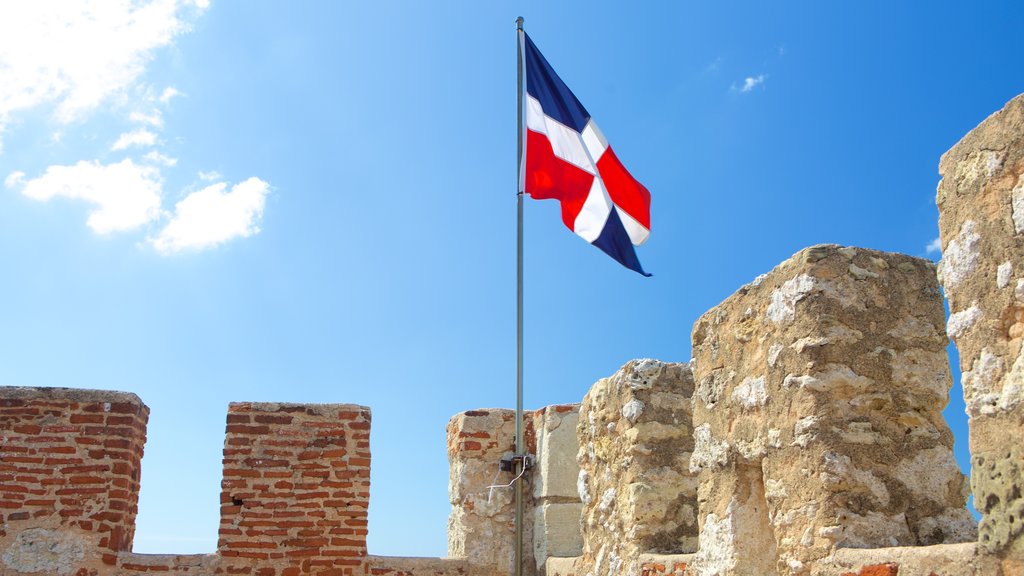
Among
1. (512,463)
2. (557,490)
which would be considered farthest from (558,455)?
(512,463)

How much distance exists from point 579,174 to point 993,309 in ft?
12.3

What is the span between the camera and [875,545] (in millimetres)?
3318

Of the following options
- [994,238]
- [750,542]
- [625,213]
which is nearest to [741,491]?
[750,542]

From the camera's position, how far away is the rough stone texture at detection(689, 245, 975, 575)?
339 cm

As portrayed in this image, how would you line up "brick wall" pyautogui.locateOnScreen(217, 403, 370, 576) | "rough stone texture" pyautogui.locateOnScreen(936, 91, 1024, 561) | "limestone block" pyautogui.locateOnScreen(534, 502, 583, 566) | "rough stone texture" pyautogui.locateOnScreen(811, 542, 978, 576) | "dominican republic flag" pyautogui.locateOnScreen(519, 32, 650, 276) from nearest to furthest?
"rough stone texture" pyautogui.locateOnScreen(936, 91, 1024, 561) → "rough stone texture" pyautogui.locateOnScreen(811, 542, 978, 576) → "dominican republic flag" pyautogui.locateOnScreen(519, 32, 650, 276) → "brick wall" pyautogui.locateOnScreen(217, 403, 370, 576) → "limestone block" pyautogui.locateOnScreen(534, 502, 583, 566)

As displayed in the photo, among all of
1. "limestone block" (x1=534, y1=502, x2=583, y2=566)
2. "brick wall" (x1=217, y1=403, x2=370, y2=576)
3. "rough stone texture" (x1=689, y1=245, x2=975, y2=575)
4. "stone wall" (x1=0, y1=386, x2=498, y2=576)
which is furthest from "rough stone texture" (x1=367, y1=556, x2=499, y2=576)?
"rough stone texture" (x1=689, y1=245, x2=975, y2=575)


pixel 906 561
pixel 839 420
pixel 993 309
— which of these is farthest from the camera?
pixel 839 420

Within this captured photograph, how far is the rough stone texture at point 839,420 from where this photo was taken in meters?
3.39

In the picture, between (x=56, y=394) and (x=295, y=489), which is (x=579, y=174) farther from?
(x=56, y=394)

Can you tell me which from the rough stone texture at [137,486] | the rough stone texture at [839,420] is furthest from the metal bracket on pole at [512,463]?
the rough stone texture at [839,420]

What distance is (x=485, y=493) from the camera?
6.88 m

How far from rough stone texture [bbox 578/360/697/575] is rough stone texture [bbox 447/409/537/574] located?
1308 mm

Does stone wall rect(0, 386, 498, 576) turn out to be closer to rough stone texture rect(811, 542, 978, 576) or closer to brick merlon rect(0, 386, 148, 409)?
brick merlon rect(0, 386, 148, 409)

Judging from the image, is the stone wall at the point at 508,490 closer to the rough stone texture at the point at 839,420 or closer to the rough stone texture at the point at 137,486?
the rough stone texture at the point at 137,486
